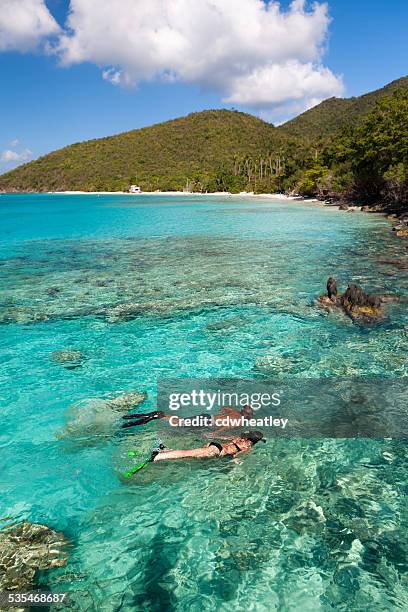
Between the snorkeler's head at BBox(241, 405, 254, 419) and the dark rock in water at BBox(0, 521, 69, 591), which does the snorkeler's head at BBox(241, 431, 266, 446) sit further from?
the dark rock in water at BBox(0, 521, 69, 591)

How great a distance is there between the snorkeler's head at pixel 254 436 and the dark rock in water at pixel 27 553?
11.2ft

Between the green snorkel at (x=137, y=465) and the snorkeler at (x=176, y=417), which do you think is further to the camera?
the snorkeler at (x=176, y=417)

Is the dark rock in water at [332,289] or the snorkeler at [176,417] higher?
the dark rock in water at [332,289]

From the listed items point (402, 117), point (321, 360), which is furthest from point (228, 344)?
point (402, 117)

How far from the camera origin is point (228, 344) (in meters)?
12.5

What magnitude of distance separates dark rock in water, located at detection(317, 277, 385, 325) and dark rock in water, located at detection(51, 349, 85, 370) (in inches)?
345

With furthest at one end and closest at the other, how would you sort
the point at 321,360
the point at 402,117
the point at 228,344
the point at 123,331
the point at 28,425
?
the point at 402,117 < the point at 123,331 < the point at 228,344 < the point at 321,360 < the point at 28,425

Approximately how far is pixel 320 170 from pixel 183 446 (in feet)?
287

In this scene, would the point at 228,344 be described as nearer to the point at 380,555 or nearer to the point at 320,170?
the point at 380,555

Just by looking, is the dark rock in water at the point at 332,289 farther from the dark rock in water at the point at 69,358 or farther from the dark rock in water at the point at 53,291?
the dark rock in water at the point at 53,291

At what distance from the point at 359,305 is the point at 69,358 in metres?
9.58

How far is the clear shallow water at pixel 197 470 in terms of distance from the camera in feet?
16.7

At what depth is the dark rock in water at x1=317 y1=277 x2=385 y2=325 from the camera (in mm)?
13929

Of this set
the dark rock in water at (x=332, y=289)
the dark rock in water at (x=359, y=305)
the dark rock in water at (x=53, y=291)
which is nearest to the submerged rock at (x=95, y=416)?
the dark rock in water at (x=359, y=305)
